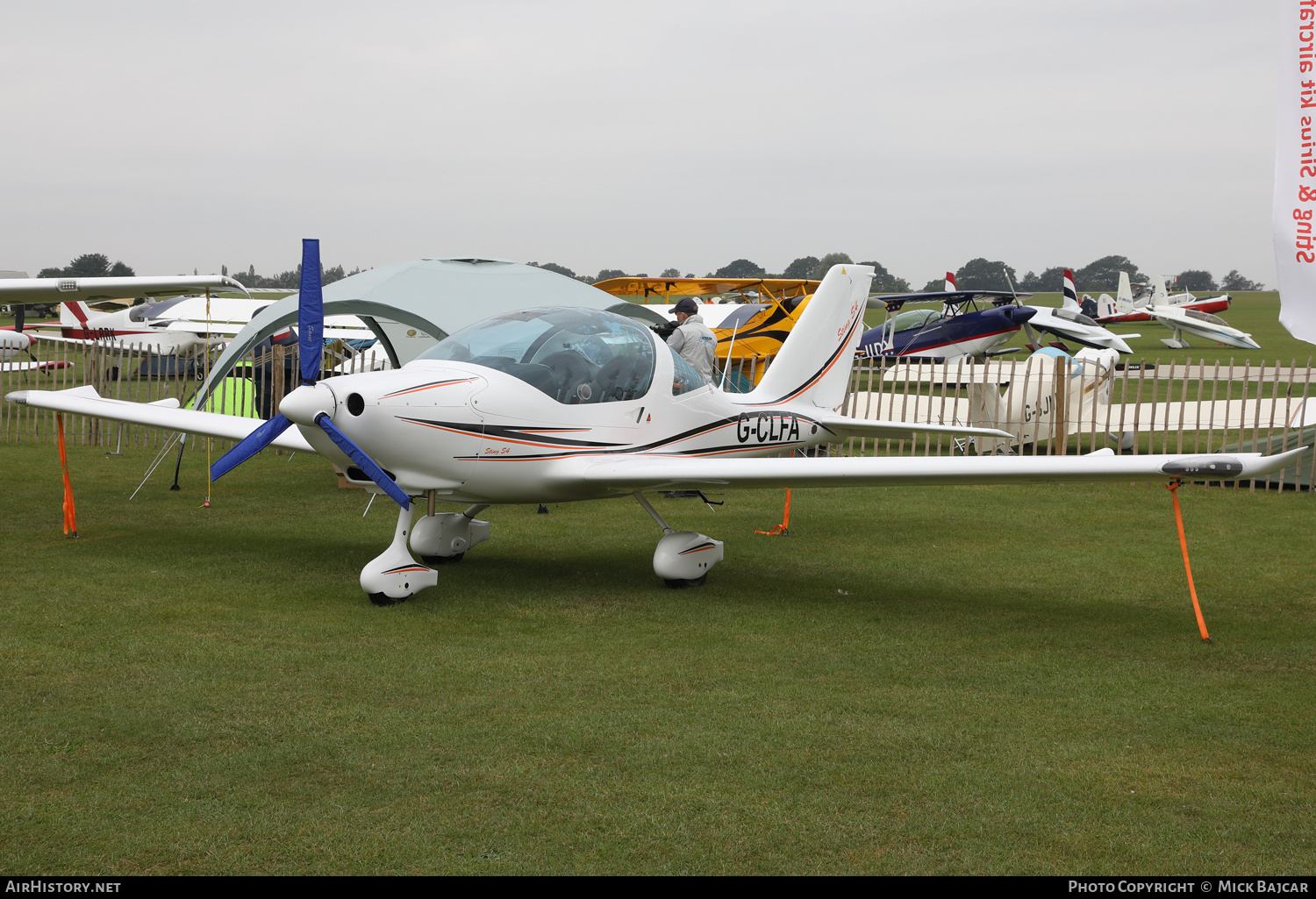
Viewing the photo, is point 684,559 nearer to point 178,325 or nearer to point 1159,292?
point 178,325

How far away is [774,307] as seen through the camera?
18828 mm

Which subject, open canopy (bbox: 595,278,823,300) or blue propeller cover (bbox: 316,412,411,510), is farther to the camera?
open canopy (bbox: 595,278,823,300)

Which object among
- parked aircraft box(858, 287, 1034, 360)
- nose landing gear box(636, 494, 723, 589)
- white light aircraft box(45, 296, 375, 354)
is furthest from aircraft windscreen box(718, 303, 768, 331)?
nose landing gear box(636, 494, 723, 589)

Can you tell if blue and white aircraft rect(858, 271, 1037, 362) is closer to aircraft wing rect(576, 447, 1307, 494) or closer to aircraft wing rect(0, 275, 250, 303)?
aircraft wing rect(0, 275, 250, 303)

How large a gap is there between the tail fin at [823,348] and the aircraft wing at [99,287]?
222 inches

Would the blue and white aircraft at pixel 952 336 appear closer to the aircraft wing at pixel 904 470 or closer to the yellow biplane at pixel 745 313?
the yellow biplane at pixel 745 313

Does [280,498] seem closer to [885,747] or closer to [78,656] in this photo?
[78,656]

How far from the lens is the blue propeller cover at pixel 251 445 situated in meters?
6.70

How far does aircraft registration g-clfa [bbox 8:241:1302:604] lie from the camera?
21.3 feet

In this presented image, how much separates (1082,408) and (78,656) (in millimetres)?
13200

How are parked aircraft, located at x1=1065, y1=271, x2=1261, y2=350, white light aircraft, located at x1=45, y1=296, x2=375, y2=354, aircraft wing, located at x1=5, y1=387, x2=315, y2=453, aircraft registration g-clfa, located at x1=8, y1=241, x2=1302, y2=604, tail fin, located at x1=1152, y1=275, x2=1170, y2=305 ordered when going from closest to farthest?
aircraft registration g-clfa, located at x1=8, y1=241, x2=1302, y2=604 < aircraft wing, located at x1=5, y1=387, x2=315, y2=453 < white light aircraft, located at x1=45, y1=296, x2=375, y2=354 < parked aircraft, located at x1=1065, y1=271, x2=1261, y2=350 < tail fin, located at x1=1152, y1=275, x2=1170, y2=305

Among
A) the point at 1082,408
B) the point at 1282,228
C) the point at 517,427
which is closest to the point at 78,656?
the point at 517,427

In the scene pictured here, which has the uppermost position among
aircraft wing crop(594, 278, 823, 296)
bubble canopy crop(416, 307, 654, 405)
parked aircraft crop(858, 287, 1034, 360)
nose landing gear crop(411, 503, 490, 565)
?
aircraft wing crop(594, 278, 823, 296)

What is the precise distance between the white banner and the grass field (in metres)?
1.85
